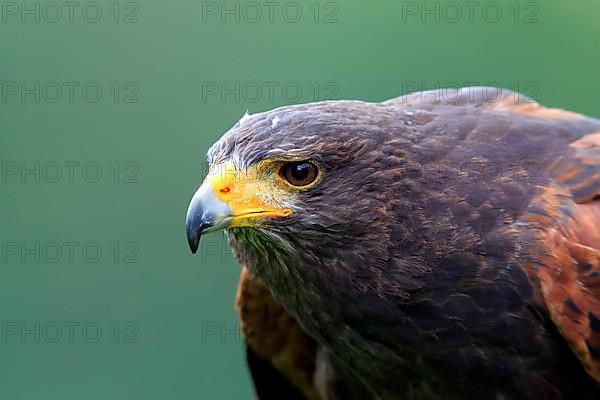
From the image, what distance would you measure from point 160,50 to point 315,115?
225cm

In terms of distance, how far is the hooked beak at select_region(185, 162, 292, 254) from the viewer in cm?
278

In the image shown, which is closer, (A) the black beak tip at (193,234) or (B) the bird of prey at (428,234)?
(A) the black beak tip at (193,234)

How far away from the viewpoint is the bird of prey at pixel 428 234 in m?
2.87

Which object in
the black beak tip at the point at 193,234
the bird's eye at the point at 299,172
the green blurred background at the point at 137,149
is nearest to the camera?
the black beak tip at the point at 193,234

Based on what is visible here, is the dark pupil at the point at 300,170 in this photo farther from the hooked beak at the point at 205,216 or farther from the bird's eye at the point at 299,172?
the hooked beak at the point at 205,216

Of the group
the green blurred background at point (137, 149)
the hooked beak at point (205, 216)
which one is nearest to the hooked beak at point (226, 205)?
the hooked beak at point (205, 216)

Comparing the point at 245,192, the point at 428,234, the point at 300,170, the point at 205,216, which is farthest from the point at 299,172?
the point at 428,234

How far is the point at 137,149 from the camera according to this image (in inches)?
196

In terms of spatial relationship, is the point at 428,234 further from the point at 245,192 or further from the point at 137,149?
the point at 137,149

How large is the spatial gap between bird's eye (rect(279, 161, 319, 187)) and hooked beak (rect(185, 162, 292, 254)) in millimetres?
71

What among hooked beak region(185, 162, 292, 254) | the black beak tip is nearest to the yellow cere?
hooked beak region(185, 162, 292, 254)

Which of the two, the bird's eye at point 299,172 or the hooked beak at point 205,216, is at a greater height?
the bird's eye at point 299,172

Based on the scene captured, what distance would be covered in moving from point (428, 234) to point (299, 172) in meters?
0.44

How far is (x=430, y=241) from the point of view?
2955 mm
